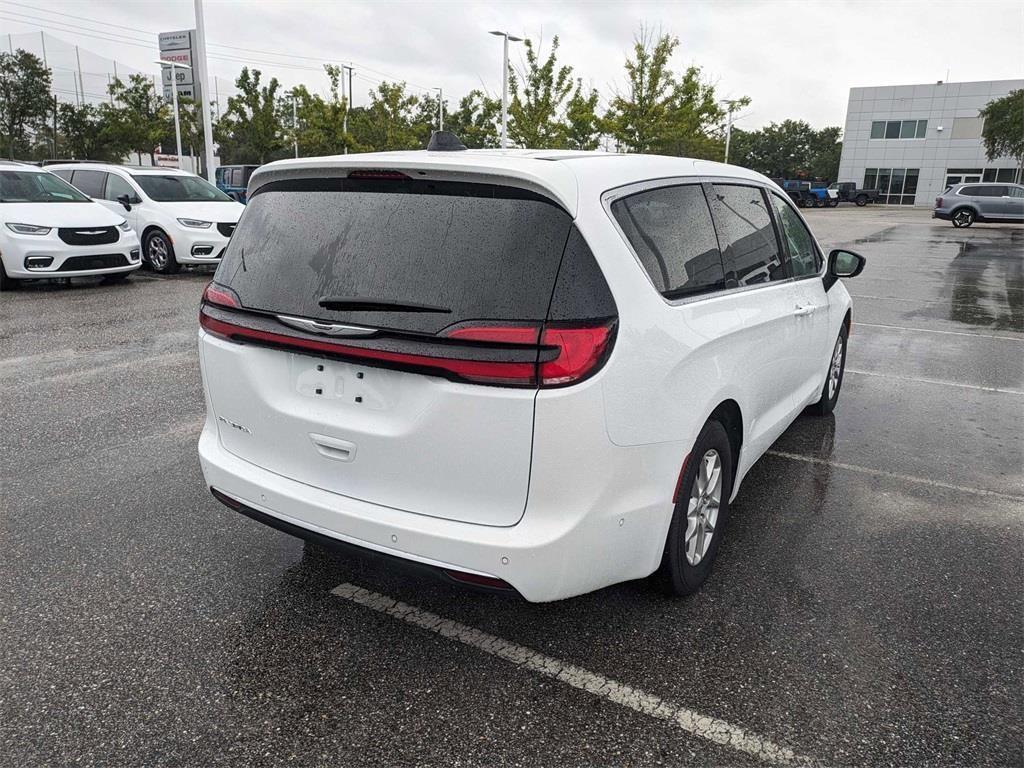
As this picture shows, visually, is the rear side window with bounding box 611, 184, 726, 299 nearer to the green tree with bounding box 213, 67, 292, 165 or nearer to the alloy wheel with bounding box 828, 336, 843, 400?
the alloy wheel with bounding box 828, 336, 843, 400

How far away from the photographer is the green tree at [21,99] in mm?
45688

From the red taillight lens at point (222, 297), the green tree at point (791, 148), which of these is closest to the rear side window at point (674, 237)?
the red taillight lens at point (222, 297)

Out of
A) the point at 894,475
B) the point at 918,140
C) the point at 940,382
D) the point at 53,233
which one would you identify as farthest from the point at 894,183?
the point at 894,475

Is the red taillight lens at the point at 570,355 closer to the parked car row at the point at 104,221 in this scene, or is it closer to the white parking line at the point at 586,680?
the white parking line at the point at 586,680

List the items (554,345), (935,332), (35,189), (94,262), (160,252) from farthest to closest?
(160,252)
(35,189)
(94,262)
(935,332)
(554,345)

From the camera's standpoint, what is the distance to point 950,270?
54.3 ft

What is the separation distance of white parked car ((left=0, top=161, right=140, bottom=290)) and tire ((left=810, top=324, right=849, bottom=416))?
10141 millimetres

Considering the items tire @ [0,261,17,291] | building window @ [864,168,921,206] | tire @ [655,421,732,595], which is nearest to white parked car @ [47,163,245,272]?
tire @ [0,261,17,291]

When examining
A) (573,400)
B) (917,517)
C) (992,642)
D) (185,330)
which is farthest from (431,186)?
(185,330)

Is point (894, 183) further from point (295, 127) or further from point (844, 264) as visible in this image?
point (844, 264)

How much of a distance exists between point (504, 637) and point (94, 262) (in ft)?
35.2

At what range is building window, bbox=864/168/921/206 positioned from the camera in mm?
64812

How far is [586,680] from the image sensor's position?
270 centimetres

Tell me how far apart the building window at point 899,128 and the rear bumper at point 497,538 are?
73.1m
